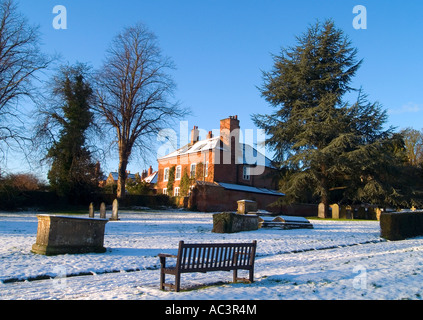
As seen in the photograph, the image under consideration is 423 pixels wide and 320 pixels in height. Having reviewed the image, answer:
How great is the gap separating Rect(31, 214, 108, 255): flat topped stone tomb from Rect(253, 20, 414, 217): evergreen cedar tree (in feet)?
73.1

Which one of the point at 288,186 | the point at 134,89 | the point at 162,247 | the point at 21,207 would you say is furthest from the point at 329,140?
the point at 21,207

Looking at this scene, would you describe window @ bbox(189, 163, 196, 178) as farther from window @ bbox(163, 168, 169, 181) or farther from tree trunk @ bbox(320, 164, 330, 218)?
tree trunk @ bbox(320, 164, 330, 218)

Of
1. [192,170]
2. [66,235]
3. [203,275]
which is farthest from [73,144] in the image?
[203,275]

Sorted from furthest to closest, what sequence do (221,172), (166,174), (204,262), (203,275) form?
(166,174) < (221,172) < (203,275) < (204,262)

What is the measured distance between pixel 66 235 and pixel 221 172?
33092 millimetres

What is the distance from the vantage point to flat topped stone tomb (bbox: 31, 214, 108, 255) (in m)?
11.7

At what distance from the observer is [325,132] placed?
31859mm

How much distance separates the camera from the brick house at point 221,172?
41125mm

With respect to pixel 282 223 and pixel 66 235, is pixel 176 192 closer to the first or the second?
pixel 282 223

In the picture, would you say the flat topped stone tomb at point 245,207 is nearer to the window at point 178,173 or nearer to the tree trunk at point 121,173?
the tree trunk at point 121,173
